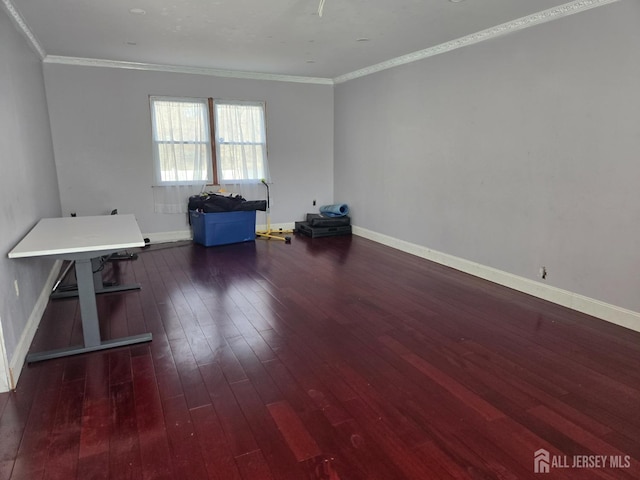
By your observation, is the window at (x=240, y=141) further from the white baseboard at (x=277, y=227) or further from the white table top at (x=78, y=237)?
the white table top at (x=78, y=237)

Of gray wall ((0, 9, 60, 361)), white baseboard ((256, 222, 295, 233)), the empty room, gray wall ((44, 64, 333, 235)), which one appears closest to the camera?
the empty room

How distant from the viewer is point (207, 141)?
646 centimetres

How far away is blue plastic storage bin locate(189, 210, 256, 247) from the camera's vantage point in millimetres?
6043

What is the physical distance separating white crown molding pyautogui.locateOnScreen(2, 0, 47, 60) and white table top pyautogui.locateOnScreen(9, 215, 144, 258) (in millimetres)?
1788

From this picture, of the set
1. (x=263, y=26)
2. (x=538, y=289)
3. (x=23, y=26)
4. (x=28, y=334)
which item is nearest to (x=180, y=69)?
(x=23, y=26)

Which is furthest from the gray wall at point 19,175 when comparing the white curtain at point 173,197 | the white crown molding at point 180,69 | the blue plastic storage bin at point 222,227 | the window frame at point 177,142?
A: the blue plastic storage bin at point 222,227

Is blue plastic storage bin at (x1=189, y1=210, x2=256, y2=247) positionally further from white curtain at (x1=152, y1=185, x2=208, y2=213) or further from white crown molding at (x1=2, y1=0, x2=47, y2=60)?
white crown molding at (x1=2, y1=0, x2=47, y2=60)

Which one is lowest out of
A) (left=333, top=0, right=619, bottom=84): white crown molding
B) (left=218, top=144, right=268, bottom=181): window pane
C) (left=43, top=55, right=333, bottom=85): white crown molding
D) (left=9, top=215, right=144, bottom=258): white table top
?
(left=9, top=215, right=144, bottom=258): white table top

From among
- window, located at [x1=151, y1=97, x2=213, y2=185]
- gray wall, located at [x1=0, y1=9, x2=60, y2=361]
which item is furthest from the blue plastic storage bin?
gray wall, located at [x1=0, y1=9, x2=60, y2=361]

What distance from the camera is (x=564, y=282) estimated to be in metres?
3.74

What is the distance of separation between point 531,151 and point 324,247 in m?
3.12

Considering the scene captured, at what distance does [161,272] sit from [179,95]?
2.96 metres

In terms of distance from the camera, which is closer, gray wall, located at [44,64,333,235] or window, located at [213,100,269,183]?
gray wall, located at [44,64,333,235]

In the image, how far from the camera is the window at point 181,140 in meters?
6.18
